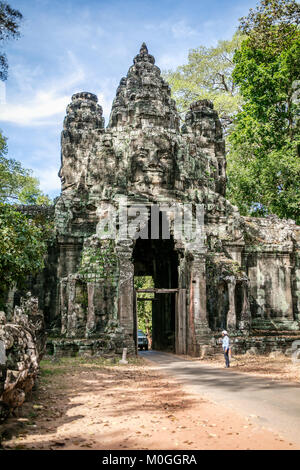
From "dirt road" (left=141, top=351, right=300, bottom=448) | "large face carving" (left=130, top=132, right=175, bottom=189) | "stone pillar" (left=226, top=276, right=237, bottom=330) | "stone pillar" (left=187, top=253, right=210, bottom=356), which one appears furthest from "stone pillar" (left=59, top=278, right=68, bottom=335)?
"stone pillar" (left=226, top=276, right=237, bottom=330)

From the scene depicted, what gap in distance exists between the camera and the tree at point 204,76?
105ft

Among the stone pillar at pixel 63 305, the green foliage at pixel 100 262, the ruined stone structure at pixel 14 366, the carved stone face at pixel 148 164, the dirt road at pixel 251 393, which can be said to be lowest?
the dirt road at pixel 251 393

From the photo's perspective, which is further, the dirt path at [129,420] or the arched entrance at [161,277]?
the arched entrance at [161,277]

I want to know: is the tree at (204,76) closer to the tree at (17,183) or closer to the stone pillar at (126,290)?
the tree at (17,183)

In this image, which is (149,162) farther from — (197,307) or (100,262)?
(197,307)

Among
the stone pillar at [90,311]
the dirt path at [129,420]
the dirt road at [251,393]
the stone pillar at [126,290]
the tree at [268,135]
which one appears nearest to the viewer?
the dirt path at [129,420]

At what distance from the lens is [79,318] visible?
1500 cm

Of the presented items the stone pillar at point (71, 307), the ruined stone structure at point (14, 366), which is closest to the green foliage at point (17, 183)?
the stone pillar at point (71, 307)

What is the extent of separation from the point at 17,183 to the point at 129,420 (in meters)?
25.8

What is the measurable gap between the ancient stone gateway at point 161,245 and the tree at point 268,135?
4.11 m

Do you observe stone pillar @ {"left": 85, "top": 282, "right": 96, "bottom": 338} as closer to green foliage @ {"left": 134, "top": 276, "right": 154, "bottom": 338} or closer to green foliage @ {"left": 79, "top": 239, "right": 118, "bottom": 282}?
green foliage @ {"left": 79, "top": 239, "right": 118, "bottom": 282}

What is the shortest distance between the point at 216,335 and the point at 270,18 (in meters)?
9.61

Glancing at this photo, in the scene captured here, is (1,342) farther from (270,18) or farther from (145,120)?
(145,120)

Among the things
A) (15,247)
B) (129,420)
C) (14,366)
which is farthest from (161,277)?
(14,366)
